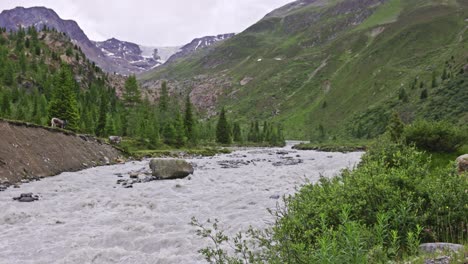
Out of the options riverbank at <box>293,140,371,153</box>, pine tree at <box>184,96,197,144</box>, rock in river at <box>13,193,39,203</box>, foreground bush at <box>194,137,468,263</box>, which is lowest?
riverbank at <box>293,140,371,153</box>

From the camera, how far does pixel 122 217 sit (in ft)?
55.5

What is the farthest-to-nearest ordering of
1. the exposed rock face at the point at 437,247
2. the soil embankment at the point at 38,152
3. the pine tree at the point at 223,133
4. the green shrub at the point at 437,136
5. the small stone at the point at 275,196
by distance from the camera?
the pine tree at the point at 223,133 < the soil embankment at the point at 38,152 < the green shrub at the point at 437,136 < the small stone at the point at 275,196 < the exposed rock face at the point at 437,247

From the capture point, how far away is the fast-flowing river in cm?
1194

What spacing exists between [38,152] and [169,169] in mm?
13662

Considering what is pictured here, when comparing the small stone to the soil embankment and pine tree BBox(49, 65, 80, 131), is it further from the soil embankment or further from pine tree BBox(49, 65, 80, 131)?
pine tree BBox(49, 65, 80, 131)

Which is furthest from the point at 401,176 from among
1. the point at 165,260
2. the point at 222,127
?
the point at 222,127

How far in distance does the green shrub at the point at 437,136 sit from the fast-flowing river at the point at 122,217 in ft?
33.0

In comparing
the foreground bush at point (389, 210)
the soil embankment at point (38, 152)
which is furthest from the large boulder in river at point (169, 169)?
the foreground bush at point (389, 210)

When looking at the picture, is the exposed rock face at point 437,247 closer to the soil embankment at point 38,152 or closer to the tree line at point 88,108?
the soil embankment at point 38,152

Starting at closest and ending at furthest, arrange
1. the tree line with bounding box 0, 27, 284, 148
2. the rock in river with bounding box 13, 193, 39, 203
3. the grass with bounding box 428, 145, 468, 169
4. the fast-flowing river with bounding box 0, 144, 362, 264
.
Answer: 1. the fast-flowing river with bounding box 0, 144, 362, 264
2. the rock in river with bounding box 13, 193, 39, 203
3. the grass with bounding box 428, 145, 468, 169
4. the tree line with bounding box 0, 27, 284, 148

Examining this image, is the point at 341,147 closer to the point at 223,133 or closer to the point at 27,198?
the point at 223,133

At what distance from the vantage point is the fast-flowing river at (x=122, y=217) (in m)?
11.9

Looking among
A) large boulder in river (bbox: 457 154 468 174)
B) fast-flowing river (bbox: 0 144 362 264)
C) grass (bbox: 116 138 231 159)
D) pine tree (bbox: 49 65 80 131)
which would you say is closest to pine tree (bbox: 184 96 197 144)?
grass (bbox: 116 138 231 159)

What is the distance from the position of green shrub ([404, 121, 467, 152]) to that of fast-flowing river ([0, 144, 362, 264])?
10067 mm
